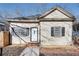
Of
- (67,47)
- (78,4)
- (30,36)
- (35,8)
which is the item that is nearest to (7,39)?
(30,36)

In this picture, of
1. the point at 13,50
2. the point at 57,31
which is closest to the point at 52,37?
the point at 57,31

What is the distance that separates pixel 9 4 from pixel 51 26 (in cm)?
61

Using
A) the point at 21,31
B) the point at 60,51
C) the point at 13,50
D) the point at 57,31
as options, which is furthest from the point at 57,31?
the point at 13,50

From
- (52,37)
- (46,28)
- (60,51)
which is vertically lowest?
(60,51)

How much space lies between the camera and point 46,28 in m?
3.81

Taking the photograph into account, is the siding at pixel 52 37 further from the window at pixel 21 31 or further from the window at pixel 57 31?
the window at pixel 21 31

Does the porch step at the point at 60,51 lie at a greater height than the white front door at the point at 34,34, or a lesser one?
lesser

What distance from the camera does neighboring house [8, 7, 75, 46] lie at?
3783 mm

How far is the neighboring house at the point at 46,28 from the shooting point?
378 centimetres

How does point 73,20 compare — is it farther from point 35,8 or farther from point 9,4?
point 9,4

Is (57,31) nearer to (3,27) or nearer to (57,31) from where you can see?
(57,31)

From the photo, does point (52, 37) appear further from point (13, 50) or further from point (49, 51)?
point (13, 50)

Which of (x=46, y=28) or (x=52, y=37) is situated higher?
(x=46, y=28)

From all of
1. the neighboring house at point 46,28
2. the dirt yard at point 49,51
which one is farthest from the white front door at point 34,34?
the dirt yard at point 49,51
